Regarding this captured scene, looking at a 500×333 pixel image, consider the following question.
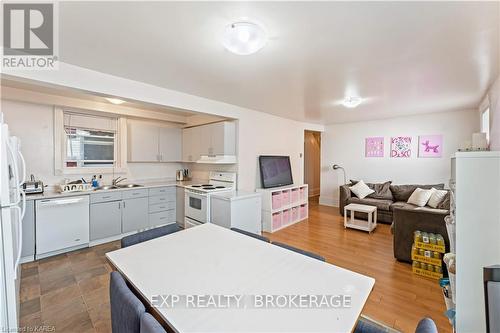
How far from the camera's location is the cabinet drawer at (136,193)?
375 cm

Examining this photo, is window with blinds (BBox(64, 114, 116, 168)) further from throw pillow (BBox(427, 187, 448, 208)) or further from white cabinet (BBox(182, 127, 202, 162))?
throw pillow (BBox(427, 187, 448, 208))

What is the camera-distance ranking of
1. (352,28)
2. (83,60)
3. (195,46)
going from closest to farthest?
(352,28) → (195,46) → (83,60)

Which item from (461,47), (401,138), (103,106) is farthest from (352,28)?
(401,138)

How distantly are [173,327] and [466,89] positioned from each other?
14.2 ft

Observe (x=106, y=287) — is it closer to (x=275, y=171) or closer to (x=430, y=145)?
(x=275, y=171)

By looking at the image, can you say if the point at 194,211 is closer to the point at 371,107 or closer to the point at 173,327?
the point at 173,327

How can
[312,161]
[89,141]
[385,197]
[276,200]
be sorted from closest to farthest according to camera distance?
1. [89,141]
2. [276,200]
3. [385,197]
4. [312,161]

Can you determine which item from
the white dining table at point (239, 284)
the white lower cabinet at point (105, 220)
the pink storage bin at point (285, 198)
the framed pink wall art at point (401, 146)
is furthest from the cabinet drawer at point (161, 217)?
the framed pink wall art at point (401, 146)

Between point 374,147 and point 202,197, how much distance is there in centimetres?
447

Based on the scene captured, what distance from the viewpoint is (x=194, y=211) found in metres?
3.72

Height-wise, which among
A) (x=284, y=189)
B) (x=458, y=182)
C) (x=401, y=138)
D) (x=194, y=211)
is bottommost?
(x=194, y=211)

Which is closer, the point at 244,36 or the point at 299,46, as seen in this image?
the point at 244,36

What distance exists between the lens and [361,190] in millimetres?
5066

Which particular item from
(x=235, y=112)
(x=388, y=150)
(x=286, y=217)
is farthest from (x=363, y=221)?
(x=235, y=112)
